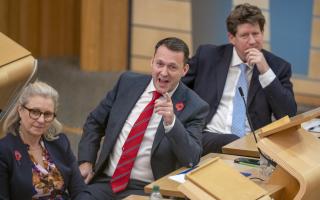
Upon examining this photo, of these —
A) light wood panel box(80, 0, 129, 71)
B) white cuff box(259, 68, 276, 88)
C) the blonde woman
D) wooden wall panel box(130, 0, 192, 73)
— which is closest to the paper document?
white cuff box(259, 68, 276, 88)

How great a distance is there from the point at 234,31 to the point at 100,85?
354cm

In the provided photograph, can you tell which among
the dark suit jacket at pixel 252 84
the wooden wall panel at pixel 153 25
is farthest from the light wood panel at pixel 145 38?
the dark suit jacket at pixel 252 84

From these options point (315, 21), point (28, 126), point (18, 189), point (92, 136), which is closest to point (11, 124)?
point (28, 126)

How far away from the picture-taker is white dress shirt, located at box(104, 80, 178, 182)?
359 centimetres

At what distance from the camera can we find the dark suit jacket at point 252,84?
434cm

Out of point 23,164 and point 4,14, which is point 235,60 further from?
point 4,14

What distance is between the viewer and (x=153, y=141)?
358 centimetres

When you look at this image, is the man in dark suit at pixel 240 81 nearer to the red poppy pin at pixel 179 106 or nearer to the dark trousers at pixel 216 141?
the dark trousers at pixel 216 141

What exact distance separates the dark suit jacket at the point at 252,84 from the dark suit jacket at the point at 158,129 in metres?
0.85

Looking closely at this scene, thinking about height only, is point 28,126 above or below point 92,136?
above

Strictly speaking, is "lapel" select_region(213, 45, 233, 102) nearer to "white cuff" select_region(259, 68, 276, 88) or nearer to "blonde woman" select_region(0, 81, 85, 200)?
"white cuff" select_region(259, 68, 276, 88)

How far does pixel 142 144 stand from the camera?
3609 mm

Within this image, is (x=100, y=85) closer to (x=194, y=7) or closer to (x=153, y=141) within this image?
(x=194, y=7)

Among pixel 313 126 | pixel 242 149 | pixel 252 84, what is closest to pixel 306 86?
pixel 252 84
